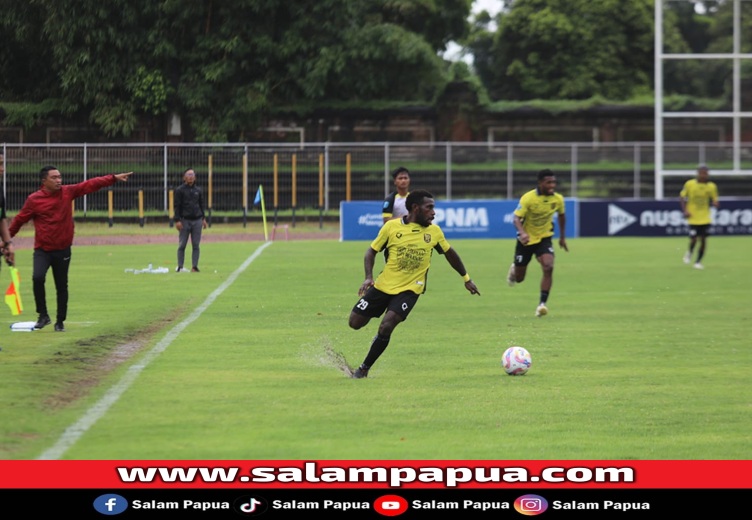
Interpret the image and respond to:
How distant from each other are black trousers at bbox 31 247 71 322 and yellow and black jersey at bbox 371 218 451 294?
529 cm

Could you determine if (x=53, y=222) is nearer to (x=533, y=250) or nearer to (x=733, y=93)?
(x=533, y=250)

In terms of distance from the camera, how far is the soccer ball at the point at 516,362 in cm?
1338

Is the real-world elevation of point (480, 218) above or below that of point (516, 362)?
above

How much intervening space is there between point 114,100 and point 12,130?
12.5ft

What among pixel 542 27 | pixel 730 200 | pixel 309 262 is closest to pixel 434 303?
pixel 309 262

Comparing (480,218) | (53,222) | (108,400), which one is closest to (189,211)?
(53,222)

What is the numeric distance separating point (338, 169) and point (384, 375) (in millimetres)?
33892

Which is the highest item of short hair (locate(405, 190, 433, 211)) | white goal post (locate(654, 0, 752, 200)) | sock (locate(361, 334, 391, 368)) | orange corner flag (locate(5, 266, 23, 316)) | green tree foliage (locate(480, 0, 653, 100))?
green tree foliage (locate(480, 0, 653, 100))

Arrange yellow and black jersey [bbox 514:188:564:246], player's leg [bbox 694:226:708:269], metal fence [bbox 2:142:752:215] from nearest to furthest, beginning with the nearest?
yellow and black jersey [bbox 514:188:564:246]
player's leg [bbox 694:226:708:269]
metal fence [bbox 2:142:752:215]

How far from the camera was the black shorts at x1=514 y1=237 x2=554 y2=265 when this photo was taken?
19961 millimetres

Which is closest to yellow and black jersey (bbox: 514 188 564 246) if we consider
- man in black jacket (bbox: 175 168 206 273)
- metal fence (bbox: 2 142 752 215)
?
man in black jacket (bbox: 175 168 206 273)

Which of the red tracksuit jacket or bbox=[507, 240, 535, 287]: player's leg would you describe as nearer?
the red tracksuit jacket
